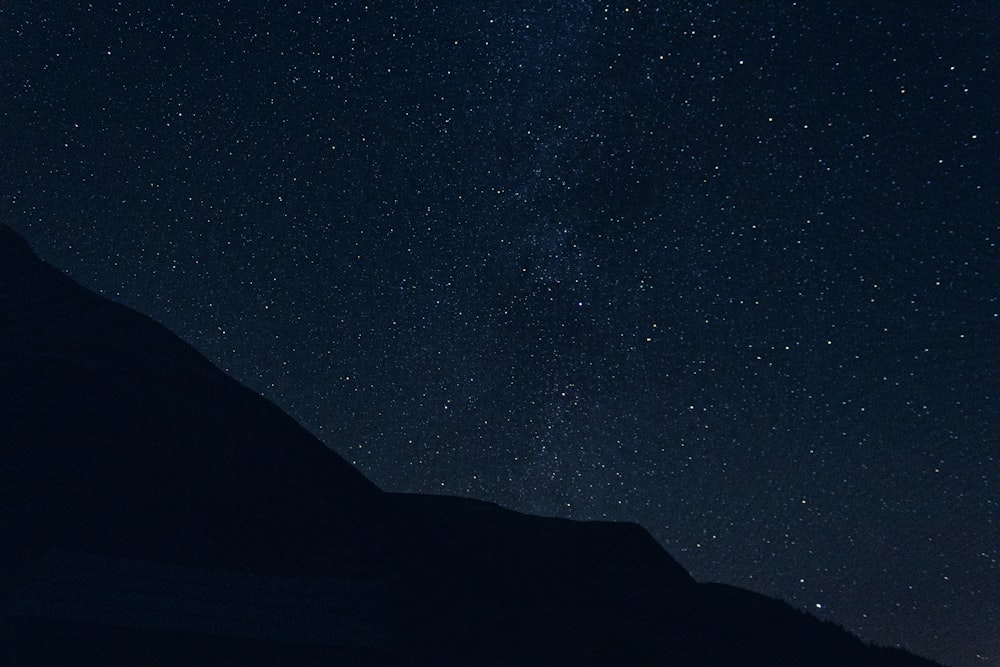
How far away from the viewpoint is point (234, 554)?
10438mm

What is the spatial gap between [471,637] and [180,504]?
4.87 m

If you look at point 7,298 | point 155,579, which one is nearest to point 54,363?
point 7,298

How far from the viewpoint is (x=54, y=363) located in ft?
41.0

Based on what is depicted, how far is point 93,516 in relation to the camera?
9945mm

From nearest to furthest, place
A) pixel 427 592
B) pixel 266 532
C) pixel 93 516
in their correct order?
pixel 93 516, pixel 266 532, pixel 427 592

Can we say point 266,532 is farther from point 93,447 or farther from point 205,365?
point 205,365

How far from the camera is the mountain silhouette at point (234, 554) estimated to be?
8562 millimetres

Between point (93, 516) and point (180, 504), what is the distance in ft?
6.09

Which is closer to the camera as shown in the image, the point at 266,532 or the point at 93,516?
the point at 93,516

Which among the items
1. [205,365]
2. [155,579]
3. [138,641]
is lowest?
[138,641]

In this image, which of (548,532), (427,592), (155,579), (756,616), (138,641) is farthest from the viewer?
(548,532)

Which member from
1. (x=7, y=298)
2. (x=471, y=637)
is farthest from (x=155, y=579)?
(x=7, y=298)

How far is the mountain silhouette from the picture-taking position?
8.56m

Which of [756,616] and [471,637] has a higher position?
[756,616]
